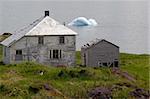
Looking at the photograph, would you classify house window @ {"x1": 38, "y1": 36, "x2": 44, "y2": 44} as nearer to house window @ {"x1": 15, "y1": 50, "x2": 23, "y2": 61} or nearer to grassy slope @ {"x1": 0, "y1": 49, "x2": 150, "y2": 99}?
house window @ {"x1": 15, "y1": 50, "x2": 23, "y2": 61}

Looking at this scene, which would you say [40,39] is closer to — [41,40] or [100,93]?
[41,40]

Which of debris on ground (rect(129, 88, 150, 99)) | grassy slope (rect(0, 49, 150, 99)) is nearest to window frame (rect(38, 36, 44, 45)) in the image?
grassy slope (rect(0, 49, 150, 99))

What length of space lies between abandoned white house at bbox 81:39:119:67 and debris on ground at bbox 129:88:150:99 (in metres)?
15.5

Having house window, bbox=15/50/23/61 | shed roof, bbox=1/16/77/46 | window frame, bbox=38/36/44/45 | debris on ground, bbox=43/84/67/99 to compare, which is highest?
shed roof, bbox=1/16/77/46

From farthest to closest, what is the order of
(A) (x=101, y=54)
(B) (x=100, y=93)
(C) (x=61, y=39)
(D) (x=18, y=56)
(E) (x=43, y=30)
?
(C) (x=61, y=39)
(A) (x=101, y=54)
(E) (x=43, y=30)
(D) (x=18, y=56)
(B) (x=100, y=93)

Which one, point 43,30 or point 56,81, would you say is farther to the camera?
point 43,30

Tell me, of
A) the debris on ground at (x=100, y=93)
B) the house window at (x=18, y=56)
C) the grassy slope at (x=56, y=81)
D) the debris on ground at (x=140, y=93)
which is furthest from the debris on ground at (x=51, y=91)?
the house window at (x=18, y=56)

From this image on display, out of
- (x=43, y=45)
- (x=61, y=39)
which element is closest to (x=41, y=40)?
(x=43, y=45)

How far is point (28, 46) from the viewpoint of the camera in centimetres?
4850

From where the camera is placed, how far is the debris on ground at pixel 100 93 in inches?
1230

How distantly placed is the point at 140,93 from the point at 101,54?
16859mm

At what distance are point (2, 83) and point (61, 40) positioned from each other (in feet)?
56.2

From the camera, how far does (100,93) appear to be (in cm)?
3169

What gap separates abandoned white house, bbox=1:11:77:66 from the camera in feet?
158
